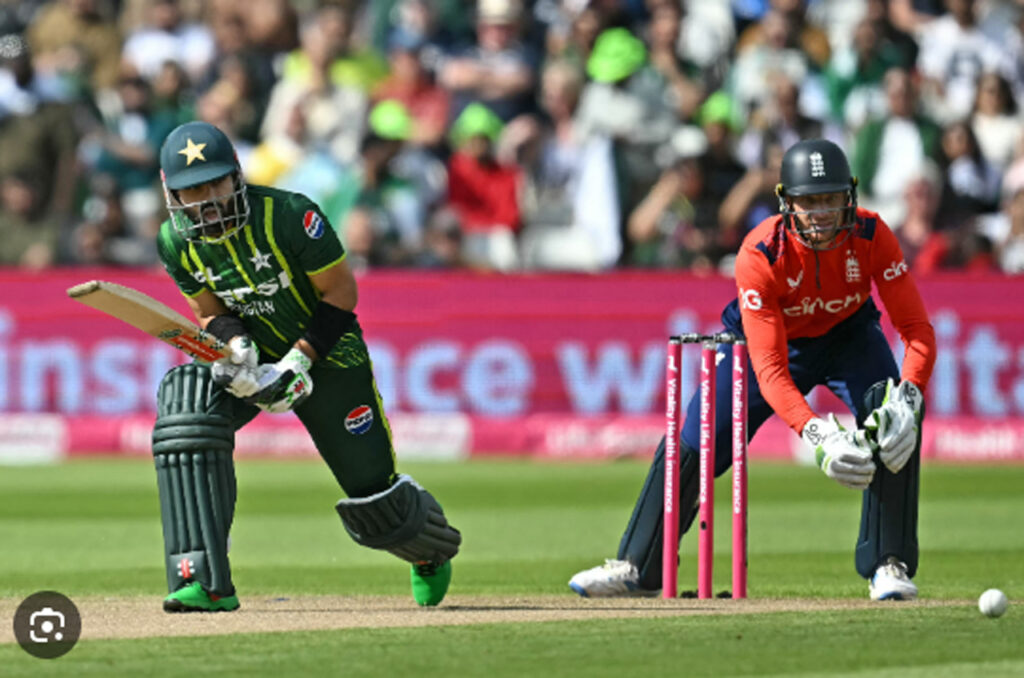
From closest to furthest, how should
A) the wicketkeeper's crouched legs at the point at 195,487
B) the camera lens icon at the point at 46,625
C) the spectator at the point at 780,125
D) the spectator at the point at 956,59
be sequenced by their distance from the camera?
the camera lens icon at the point at 46,625
the wicketkeeper's crouched legs at the point at 195,487
the spectator at the point at 780,125
the spectator at the point at 956,59

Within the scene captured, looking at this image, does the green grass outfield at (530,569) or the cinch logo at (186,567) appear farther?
the cinch logo at (186,567)

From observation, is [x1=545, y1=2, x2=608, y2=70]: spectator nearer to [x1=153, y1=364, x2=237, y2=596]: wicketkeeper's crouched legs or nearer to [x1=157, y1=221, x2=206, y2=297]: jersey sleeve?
[x1=157, y1=221, x2=206, y2=297]: jersey sleeve

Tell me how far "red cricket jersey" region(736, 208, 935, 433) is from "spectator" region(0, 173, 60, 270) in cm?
986

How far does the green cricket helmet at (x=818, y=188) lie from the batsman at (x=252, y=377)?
66.9 inches

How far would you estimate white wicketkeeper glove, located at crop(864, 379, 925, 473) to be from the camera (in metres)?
6.85

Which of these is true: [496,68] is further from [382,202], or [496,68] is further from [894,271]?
[894,271]

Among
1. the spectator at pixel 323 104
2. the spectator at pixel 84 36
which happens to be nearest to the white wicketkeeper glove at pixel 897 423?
the spectator at pixel 323 104

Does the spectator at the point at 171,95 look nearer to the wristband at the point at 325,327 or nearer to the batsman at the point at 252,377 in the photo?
the batsman at the point at 252,377

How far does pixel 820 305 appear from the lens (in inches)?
281

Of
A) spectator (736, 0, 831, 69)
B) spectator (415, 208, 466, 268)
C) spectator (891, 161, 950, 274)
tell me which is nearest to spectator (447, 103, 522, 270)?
spectator (415, 208, 466, 268)

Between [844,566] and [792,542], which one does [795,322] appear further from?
[792,542]

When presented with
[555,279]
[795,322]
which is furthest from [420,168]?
[795,322]

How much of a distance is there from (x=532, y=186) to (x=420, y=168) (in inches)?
38.6

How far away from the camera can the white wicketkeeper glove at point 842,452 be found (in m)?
6.78
